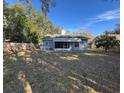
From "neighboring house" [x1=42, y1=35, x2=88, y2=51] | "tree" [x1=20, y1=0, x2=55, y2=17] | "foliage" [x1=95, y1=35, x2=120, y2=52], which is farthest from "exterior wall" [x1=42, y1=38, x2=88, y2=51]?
"tree" [x1=20, y1=0, x2=55, y2=17]

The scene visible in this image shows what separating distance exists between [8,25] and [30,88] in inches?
594

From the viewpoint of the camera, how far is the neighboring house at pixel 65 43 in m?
21.6

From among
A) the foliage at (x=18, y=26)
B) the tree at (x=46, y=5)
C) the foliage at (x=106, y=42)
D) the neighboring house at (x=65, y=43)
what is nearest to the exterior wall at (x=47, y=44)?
the neighboring house at (x=65, y=43)

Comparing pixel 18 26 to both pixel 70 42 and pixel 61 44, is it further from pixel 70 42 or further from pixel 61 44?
pixel 70 42

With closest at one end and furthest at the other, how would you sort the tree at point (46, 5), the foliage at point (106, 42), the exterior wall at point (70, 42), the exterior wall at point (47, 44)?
the tree at point (46, 5), the foliage at point (106, 42), the exterior wall at point (70, 42), the exterior wall at point (47, 44)

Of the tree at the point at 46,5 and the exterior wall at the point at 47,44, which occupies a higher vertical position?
the tree at the point at 46,5

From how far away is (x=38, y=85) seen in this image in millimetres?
4395

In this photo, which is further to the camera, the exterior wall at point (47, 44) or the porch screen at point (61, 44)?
the exterior wall at point (47, 44)

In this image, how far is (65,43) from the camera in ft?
71.4

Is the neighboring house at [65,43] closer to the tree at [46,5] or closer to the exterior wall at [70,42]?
the exterior wall at [70,42]
